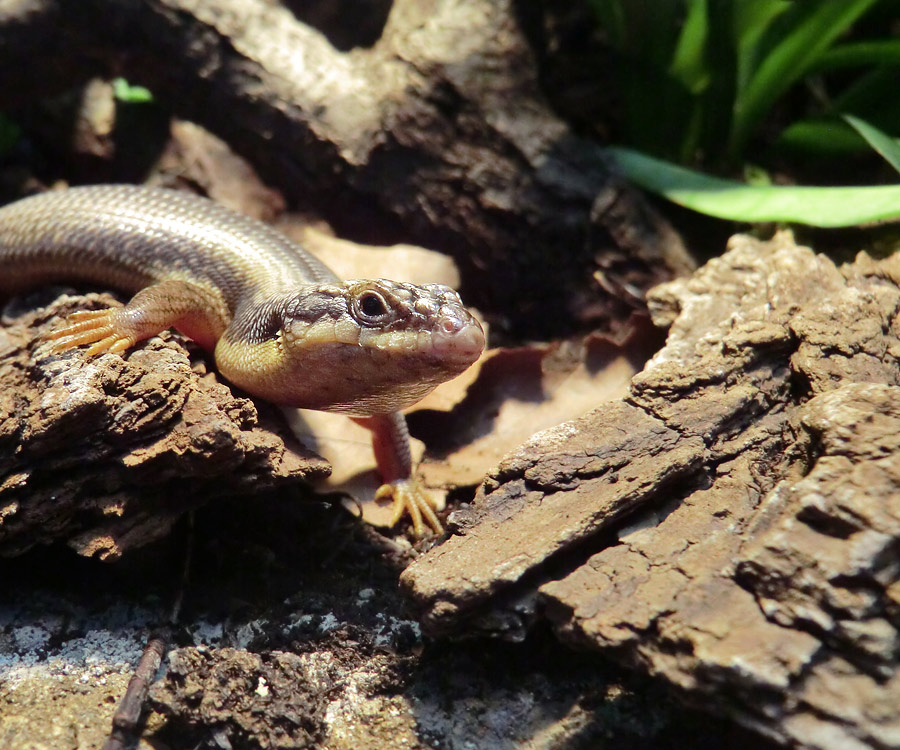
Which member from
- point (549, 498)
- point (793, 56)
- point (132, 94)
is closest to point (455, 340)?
point (549, 498)

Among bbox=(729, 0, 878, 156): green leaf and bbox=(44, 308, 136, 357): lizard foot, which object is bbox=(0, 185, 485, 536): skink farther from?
bbox=(729, 0, 878, 156): green leaf

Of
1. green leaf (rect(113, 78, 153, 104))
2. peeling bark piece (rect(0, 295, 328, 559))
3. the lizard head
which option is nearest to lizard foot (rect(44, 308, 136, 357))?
peeling bark piece (rect(0, 295, 328, 559))

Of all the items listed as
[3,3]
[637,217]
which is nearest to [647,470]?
[637,217]

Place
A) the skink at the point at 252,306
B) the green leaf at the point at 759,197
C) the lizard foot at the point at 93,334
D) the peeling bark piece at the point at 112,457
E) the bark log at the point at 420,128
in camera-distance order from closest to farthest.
Result: the peeling bark piece at the point at 112,457, the skink at the point at 252,306, the lizard foot at the point at 93,334, the green leaf at the point at 759,197, the bark log at the point at 420,128

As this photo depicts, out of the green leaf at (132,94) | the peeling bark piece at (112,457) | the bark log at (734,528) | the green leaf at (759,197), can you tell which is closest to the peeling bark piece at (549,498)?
the bark log at (734,528)

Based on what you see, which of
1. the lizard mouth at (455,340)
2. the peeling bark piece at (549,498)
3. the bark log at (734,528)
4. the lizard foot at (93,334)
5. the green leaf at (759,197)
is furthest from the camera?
the green leaf at (759,197)

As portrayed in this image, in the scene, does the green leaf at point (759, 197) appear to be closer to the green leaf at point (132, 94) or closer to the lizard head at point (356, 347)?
the lizard head at point (356, 347)

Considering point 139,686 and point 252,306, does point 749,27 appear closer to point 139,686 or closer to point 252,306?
point 252,306
